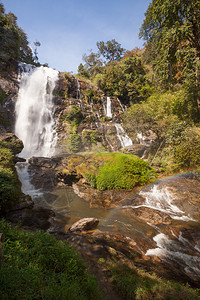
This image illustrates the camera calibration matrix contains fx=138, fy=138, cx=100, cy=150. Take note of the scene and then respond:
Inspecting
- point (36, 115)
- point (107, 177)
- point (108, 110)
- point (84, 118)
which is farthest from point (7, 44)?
point (107, 177)

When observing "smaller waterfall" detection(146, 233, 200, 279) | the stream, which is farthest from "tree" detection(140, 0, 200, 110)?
"smaller waterfall" detection(146, 233, 200, 279)

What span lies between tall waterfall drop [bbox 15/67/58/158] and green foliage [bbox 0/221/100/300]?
1861cm

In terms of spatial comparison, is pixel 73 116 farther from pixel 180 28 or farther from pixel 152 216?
pixel 152 216

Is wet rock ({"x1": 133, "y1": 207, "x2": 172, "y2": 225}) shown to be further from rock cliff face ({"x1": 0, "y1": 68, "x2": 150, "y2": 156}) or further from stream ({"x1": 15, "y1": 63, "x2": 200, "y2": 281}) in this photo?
rock cliff face ({"x1": 0, "y1": 68, "x2": 150, "y2": 156})

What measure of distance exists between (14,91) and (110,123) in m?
17.0

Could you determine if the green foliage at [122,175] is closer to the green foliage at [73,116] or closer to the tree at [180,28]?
the tree at [180,28]

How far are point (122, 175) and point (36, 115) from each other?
19465mm

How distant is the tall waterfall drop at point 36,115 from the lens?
21.6 metres

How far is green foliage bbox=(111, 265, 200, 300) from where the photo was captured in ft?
8.93

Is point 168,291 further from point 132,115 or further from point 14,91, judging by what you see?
point 14,91

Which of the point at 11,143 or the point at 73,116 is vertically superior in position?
the point at 73,116

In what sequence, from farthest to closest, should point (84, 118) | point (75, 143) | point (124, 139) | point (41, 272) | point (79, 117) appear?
point (84, 118) < point (79, 117) < point (124, 139) < point (75, 143) < point (41, 272)

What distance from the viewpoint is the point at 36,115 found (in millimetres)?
23109

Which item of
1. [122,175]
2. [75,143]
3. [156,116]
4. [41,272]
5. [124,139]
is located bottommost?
[122,175]
